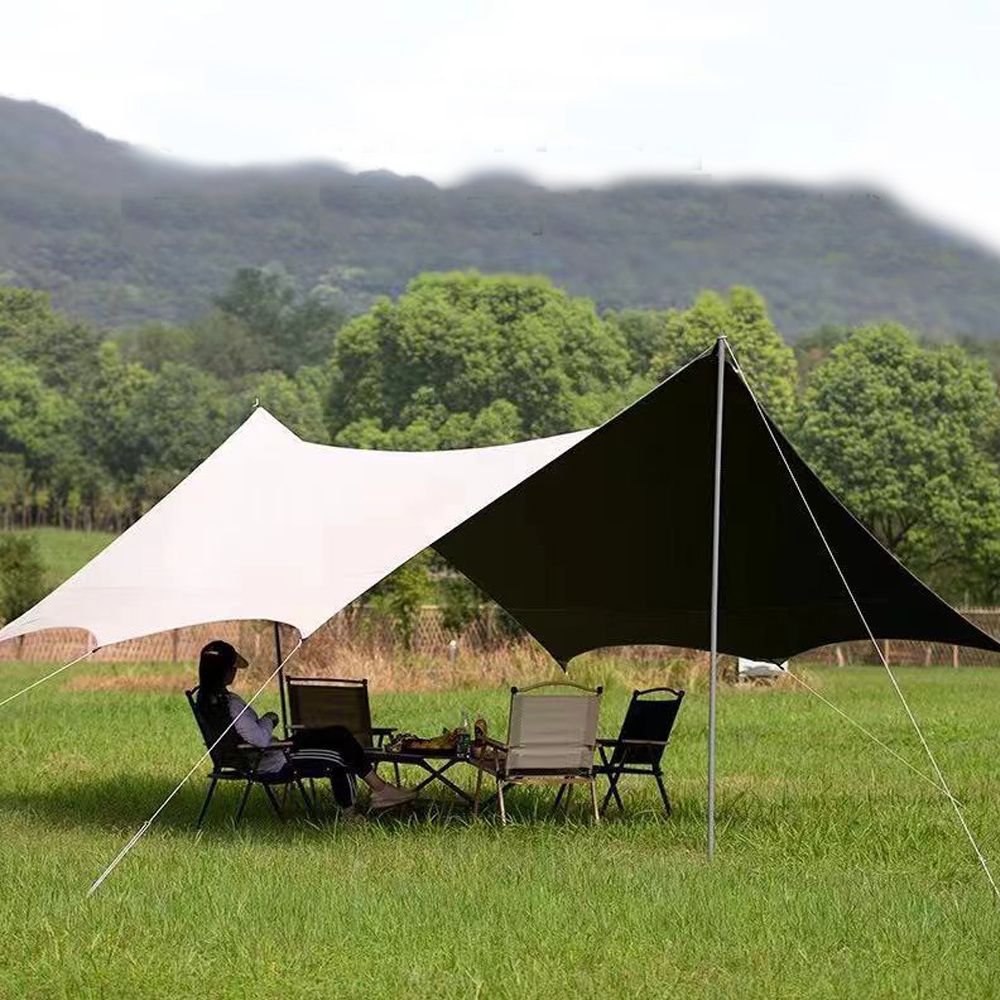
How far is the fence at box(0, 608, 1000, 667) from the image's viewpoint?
2042cm

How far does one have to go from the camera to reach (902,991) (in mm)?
5438

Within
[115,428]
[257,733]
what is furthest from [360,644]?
[115,428]

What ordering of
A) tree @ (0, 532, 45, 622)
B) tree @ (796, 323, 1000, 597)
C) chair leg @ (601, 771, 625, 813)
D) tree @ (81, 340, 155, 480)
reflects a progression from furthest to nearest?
tree @ (81, 340, 155, 480) → tree @ (796, 323, 1000, 597) → tree @ (0, 532, 45, 622) → chair leg @ (601, 771, 625, 813)

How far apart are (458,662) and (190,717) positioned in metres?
4.53

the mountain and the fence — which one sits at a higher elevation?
the mountain

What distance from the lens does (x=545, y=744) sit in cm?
859

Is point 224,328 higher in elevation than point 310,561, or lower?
higher

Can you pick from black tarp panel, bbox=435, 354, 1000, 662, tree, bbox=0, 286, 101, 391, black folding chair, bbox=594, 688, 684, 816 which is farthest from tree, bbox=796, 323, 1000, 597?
tree, bbox=0, 286, 101, 391

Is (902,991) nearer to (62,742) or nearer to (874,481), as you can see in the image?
(62,742)

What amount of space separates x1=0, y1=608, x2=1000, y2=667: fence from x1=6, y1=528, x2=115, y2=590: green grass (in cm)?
2012

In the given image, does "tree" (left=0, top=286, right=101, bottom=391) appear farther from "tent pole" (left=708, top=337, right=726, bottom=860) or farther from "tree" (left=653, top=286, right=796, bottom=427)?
"tent pole" (left=708, top=337, right=726, bottom=860)

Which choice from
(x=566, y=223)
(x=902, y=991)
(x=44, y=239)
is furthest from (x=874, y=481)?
(x=566, y=223)

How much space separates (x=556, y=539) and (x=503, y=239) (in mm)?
127805

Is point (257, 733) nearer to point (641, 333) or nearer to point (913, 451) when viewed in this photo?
point (913, 451)
